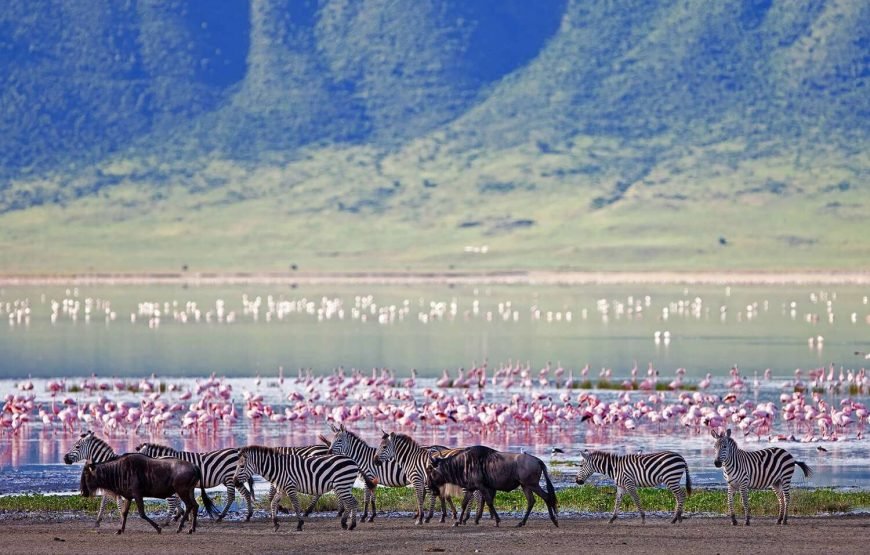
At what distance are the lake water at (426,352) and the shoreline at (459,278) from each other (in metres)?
8.40

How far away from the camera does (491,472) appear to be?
684 inches

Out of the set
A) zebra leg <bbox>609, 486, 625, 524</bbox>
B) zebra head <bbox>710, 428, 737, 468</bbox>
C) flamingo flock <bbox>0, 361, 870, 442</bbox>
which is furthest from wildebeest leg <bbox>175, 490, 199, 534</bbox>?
flamingo flock <bbox>0, 361, 870, 442</bbox>

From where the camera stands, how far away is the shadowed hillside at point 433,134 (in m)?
115

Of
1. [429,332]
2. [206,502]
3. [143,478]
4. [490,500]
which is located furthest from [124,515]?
[429,332]

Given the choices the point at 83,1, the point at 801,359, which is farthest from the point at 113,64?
the point at 801,359

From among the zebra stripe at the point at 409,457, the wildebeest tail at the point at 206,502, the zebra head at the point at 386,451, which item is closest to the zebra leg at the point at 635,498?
the zebra stripe at the point at 409,457

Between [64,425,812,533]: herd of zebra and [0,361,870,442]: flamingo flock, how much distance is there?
8.87 m

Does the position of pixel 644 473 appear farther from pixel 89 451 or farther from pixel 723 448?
pixel 89 451

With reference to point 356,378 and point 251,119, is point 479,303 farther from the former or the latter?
point 251,119

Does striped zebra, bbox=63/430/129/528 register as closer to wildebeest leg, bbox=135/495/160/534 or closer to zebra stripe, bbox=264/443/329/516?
wildebeest leg, bbox=135/495/160/534

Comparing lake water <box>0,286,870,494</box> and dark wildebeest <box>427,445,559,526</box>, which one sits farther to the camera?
lake water <box>0,286,870,494</box>

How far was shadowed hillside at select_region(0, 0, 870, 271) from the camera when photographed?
11469 centimetres

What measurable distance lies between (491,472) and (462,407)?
1074 centimetres

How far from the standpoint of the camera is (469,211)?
122688 millimetres
